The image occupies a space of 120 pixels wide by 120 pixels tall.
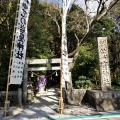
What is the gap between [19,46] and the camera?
7.34 metres

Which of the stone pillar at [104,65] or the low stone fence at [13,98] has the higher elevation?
the stone pillar at [104,65]

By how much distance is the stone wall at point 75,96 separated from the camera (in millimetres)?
9016

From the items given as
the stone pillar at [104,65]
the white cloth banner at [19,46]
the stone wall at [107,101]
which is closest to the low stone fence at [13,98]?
the white cloth banner at [19,46]

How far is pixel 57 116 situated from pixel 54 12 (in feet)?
39.6

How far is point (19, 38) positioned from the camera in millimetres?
7375

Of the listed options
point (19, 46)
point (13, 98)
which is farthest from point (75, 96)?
point (19, 46)

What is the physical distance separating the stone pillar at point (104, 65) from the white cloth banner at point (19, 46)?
12.8ft

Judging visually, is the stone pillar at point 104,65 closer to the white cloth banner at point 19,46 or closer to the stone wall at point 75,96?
the stone wall at point 75,96

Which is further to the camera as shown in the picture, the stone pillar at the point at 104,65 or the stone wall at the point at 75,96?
→ the stone wall at the point at 75,96

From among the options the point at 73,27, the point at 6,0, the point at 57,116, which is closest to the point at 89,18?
the point at 73,27

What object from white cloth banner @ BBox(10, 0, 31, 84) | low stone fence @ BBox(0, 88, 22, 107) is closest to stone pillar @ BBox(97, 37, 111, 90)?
white cloth banner @ BBox(10, 0, 31, 84)

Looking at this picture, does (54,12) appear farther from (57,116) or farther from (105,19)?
(57,116)

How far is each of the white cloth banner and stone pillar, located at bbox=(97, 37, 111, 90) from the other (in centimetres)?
389

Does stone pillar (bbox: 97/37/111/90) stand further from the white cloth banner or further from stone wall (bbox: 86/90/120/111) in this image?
the white cloth banner
